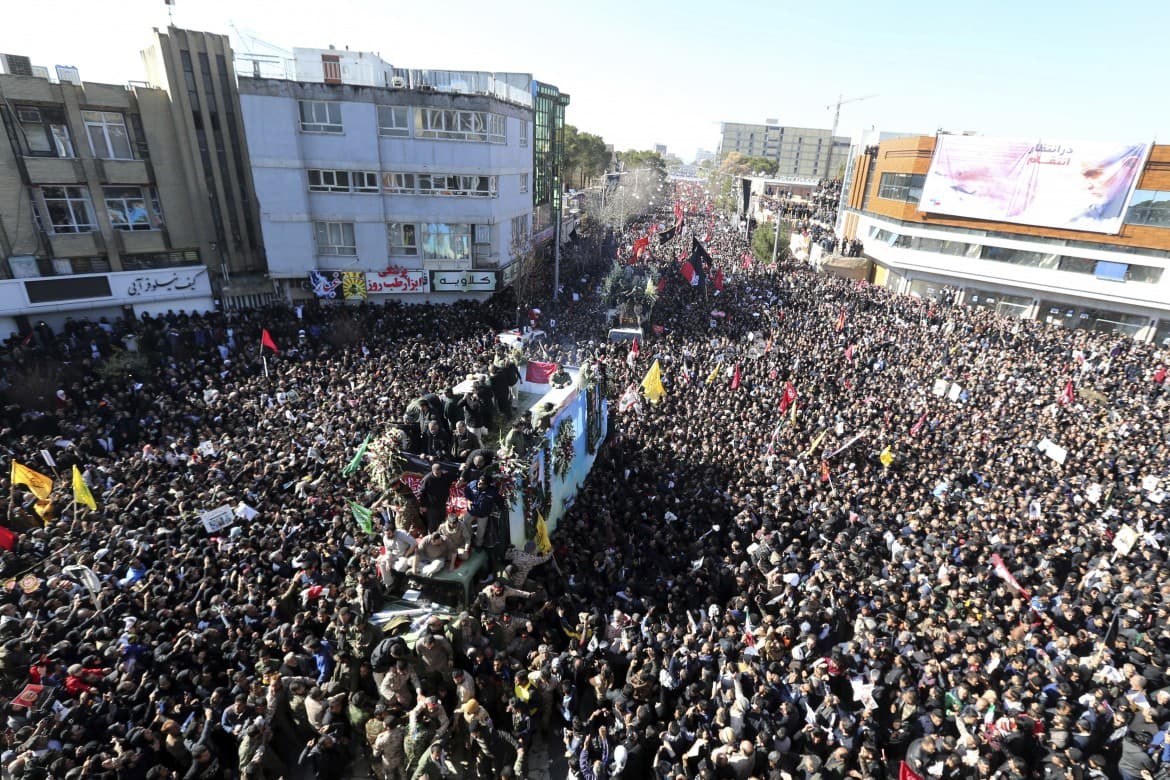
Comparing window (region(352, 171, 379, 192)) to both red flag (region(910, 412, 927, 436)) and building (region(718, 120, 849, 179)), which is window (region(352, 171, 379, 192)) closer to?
red flag (region(910, 412, 927, 436))

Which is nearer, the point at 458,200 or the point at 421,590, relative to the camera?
the point at 421,590

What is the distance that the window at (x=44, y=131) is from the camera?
22875 millimetres

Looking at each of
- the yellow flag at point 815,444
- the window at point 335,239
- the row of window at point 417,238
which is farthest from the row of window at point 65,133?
the yellow flag at point 815,444

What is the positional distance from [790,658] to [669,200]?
10421cm

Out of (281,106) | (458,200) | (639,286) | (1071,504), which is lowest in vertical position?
(1071,504)

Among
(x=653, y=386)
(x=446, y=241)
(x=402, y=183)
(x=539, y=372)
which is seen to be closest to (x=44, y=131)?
(x=402, y=183)

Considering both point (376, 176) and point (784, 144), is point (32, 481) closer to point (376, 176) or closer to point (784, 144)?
point (376, 176)

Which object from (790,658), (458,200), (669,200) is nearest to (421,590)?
(790,658)

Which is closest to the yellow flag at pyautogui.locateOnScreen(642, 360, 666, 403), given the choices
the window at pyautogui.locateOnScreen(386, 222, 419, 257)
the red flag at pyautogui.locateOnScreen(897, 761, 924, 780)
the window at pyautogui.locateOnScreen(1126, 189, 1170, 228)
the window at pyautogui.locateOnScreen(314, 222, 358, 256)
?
the red flag at pyautogui.locateOnScreen(897, 761, 924, 780)

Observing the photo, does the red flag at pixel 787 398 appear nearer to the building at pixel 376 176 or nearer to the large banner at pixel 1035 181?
the building at pixel 376 176

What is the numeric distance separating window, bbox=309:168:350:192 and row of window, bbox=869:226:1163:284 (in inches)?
1389

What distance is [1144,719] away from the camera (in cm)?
730

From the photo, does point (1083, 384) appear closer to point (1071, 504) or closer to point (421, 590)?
point (1071, 504)

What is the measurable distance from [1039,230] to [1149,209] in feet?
15.0
